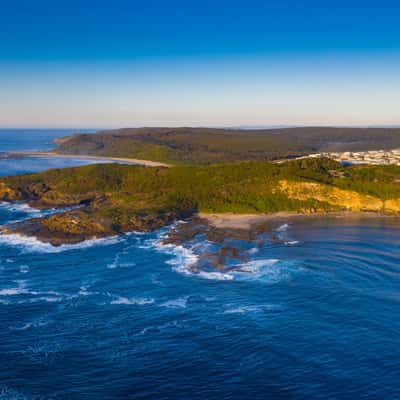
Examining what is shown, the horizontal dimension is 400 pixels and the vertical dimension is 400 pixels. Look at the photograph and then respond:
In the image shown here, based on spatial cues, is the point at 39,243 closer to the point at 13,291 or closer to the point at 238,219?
the point at 13,291

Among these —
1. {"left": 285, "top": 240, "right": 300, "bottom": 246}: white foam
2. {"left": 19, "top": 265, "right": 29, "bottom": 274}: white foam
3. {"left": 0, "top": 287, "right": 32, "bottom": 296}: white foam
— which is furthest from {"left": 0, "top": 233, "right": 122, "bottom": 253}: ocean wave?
{"left": 285, "top": 240, "right": 300, "bottom": 246}: white foam

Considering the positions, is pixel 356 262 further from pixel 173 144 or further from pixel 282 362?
pixel 173 144

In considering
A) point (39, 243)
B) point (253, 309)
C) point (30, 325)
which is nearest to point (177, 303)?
point (253, 309)

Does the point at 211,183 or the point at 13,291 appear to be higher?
the point at 211,183

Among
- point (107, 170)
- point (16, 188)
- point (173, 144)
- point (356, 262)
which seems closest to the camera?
point (356, 262)

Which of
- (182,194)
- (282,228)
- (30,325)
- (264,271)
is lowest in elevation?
(30,325)

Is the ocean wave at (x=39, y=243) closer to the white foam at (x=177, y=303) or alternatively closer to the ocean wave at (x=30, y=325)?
the ocean wave at (x=30, y=325)

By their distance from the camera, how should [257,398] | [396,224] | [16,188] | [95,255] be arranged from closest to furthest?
[257,398] → [95,255] → [396,224] → [16,188]

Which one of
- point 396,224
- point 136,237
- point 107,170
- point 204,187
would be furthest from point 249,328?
point 107,170
